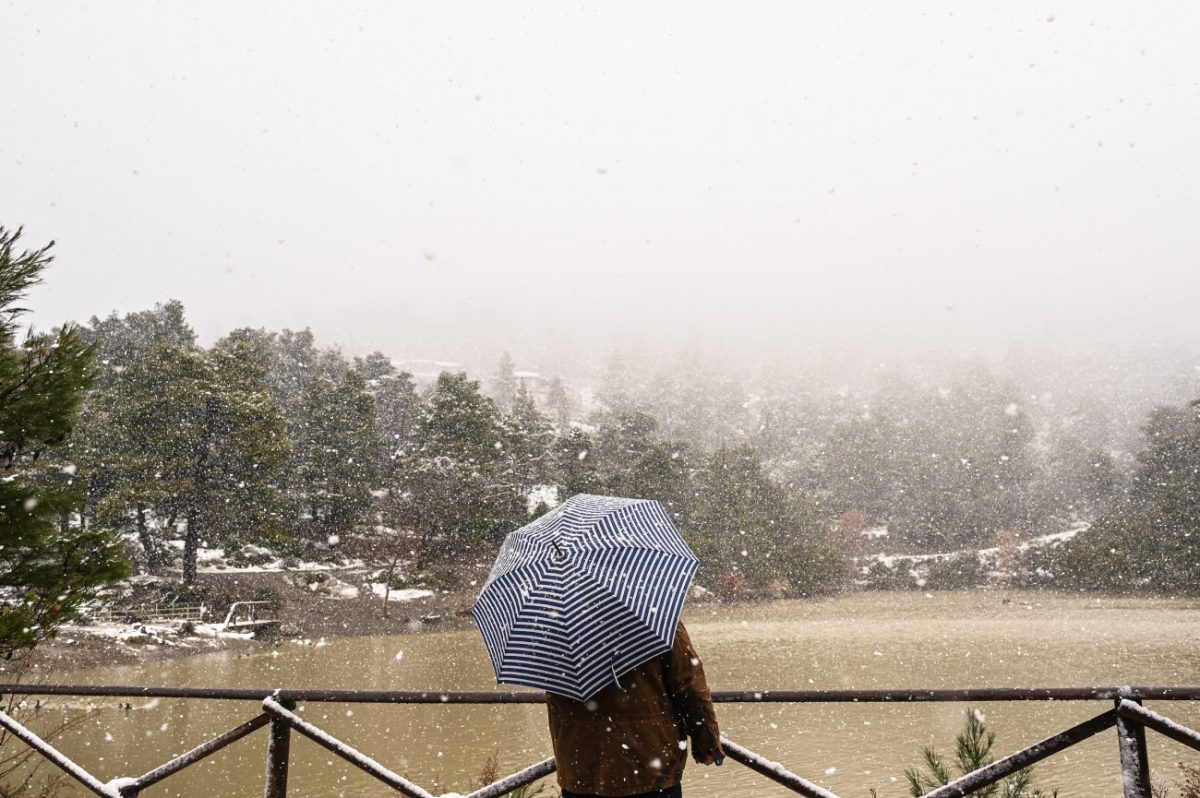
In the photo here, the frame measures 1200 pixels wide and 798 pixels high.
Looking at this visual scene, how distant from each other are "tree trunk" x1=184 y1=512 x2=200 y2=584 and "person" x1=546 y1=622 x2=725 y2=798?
25225 mm

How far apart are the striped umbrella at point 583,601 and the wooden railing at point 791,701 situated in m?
0.16

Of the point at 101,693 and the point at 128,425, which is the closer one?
the point at 101,693

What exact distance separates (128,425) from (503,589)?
87.6 ft

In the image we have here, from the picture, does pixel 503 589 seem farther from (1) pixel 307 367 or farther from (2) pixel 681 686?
(1) pixel 307 367

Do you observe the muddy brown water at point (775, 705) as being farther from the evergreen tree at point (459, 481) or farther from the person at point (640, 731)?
the person at point (640, 731)

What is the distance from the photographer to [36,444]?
446cm

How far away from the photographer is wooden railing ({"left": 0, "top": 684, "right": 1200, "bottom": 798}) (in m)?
1.99

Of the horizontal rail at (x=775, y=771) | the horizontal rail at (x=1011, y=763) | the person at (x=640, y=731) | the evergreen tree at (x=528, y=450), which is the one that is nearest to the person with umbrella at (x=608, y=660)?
the person at (x=640, y=731)

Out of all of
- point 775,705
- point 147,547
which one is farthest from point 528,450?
point 775,705

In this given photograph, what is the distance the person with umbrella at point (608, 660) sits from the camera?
1755 millimetres

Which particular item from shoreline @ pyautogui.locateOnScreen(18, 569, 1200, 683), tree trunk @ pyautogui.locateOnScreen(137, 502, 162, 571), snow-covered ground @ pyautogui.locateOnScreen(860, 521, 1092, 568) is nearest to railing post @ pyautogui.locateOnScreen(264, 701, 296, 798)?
shoreline @ pyautogui.locateOnScreen(18, 569, 1200, 683)

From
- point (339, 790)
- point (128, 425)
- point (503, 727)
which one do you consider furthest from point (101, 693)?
point (128, 425)

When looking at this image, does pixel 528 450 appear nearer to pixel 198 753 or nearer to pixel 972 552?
pixel 972 552

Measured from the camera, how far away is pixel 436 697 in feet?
8.23
